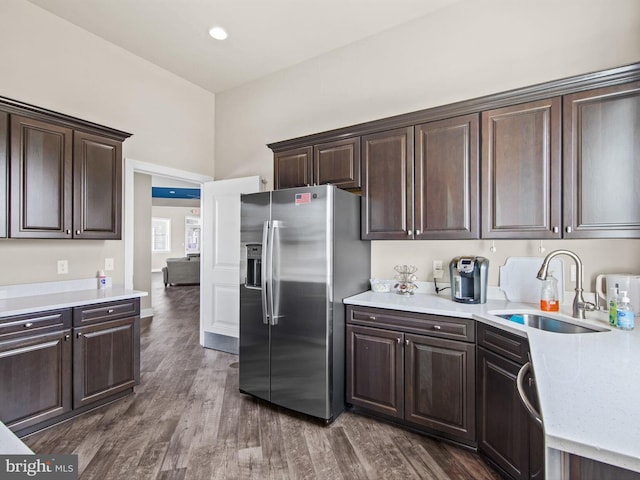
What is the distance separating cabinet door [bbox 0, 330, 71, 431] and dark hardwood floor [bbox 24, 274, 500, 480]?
17cm

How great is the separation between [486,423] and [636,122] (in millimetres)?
1950

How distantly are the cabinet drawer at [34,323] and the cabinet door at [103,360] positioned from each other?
0.13 meters

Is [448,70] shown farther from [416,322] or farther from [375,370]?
[375,370]

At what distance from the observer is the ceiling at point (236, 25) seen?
2840 mm

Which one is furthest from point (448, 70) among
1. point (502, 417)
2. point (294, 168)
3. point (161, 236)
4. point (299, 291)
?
point (161, 236)

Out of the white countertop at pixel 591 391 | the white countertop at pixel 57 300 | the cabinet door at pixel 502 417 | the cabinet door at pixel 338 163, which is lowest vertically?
the cabinet door at pixel 502 417

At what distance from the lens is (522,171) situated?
7.13ft

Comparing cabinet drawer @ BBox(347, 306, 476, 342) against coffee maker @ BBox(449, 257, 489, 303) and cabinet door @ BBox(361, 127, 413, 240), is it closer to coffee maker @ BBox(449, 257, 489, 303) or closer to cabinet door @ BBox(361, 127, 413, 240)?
coffee maker @ BBox(449, 257, 489, 303)

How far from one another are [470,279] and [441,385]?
2.54 feet

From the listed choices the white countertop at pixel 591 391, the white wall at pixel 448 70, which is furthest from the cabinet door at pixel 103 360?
the white countertop at pixel 591 391

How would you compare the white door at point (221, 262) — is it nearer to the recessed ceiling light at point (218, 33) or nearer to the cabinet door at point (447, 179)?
the recessed ceiling light at point (218, 33)

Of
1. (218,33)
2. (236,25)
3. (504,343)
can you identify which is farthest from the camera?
(218,33)

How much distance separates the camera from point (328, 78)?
3.55 meters

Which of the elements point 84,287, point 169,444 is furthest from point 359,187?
point 84,287
